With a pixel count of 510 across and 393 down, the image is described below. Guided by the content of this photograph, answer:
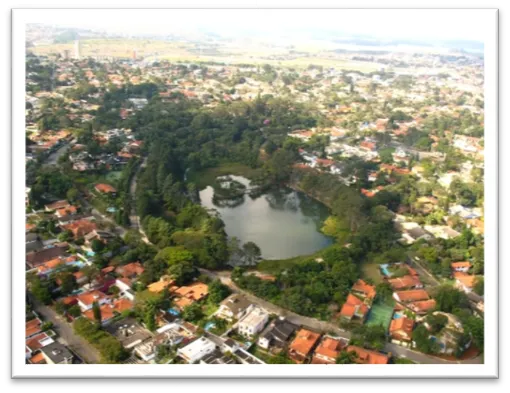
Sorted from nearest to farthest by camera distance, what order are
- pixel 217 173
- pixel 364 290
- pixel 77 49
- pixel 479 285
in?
pixel 479 285, pixel 364 290, pixel 217 173, pixel 77 49

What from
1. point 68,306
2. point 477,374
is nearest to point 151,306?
point 68,306

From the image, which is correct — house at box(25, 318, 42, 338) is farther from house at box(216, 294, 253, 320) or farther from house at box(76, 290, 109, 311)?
house at box(216, 294, 253, 320)

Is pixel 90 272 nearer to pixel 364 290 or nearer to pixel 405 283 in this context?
pixel 364 290

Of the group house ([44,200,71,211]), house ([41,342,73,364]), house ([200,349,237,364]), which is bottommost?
house ([41,342,73,364])

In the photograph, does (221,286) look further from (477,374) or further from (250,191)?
(250,191)

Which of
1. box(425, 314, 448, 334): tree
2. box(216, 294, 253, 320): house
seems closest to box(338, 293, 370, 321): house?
box(425, 314, 448, 334): tree

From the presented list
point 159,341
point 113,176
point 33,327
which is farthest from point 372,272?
point 113,176
